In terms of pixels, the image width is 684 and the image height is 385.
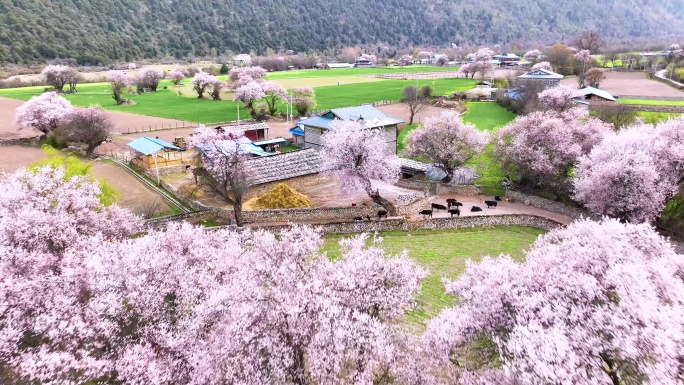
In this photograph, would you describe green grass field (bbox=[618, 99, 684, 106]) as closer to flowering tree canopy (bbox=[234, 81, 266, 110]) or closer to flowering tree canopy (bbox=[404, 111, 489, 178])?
flowering tree canopy (bbox=[404, 111, 489, 178])

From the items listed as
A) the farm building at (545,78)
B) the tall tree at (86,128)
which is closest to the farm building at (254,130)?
the tall tree at (86,128)

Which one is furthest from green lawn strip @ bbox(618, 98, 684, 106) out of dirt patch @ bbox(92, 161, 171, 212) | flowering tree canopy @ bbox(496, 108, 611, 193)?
dirt patch @ bbox(92, 161, 171, 212)

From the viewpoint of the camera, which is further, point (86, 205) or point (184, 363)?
point (86, 205)

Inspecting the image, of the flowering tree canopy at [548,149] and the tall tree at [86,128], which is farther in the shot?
the tall tree at [86,128]

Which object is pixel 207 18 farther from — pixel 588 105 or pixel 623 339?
pixel 623 339

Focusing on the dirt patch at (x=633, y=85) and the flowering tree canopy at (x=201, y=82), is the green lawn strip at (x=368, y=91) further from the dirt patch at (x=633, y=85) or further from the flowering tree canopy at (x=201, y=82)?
the dirt patch at (x=633, y=85)

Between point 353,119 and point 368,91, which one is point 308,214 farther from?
point 368,91

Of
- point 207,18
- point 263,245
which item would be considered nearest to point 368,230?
point 263,245
